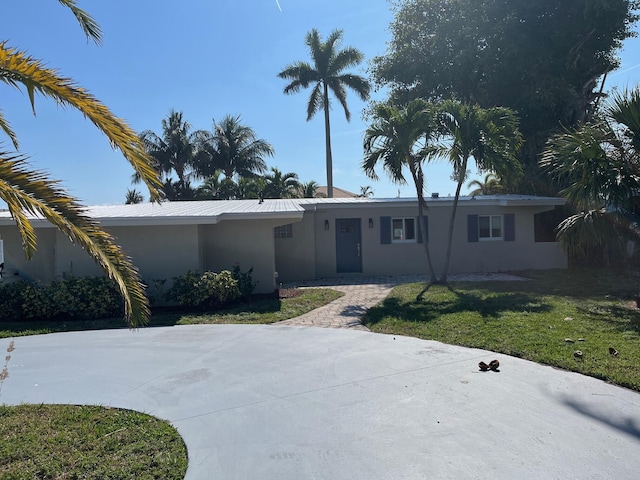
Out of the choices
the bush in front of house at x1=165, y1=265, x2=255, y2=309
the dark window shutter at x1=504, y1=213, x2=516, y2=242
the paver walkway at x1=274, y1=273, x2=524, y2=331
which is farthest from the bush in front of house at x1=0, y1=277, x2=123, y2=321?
the dark window shutter at x1=504, y1=213, x2=516, y2=242

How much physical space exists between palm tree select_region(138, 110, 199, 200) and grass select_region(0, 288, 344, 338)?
23.5 meters

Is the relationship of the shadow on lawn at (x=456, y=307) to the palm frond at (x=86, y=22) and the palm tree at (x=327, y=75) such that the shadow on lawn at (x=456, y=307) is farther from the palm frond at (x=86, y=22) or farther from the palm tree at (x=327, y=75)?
the palm tree at (x=327, y=75)

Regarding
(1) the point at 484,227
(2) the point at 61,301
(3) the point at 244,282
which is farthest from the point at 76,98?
(1) the point at 484,227

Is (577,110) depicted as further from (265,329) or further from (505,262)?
(265,329)

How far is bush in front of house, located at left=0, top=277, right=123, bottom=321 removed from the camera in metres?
9.58

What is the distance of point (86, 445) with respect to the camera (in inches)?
150

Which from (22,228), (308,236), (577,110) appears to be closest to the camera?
(22,228)

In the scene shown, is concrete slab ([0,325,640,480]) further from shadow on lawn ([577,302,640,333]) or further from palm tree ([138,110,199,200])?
palm tree ([138,110,199,200])

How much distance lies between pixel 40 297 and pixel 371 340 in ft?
22.9

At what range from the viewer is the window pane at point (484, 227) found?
16.2 metres

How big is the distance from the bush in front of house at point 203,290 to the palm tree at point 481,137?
6.61 meters

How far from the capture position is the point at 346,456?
3.55 m

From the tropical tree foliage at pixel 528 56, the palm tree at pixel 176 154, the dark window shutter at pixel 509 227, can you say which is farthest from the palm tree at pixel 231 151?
the dark window shutter at pixel 509 227

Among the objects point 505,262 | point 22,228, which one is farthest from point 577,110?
point 22,228
